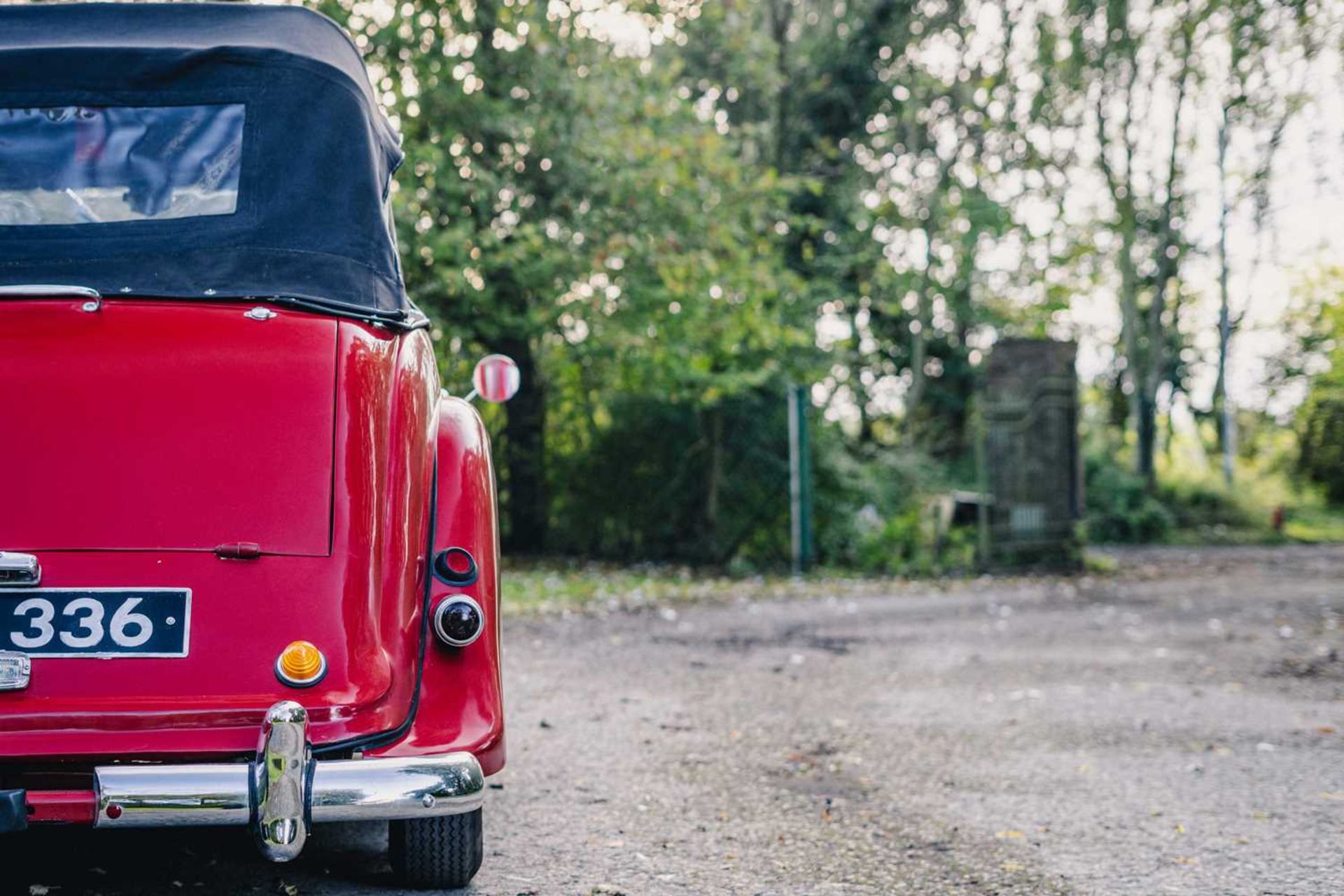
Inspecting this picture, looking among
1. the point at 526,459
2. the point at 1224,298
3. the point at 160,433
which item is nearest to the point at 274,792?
the point at 160,433

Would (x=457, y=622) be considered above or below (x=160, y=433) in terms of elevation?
below

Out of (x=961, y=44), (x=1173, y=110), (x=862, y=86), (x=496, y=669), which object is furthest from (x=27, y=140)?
(x=1173, y=110)

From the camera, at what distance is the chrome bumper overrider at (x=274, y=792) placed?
8.69 ft

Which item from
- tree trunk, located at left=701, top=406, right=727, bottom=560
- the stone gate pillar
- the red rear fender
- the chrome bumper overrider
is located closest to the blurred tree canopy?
tree trunk, located at left=701, top=406, right=727, bottom=560

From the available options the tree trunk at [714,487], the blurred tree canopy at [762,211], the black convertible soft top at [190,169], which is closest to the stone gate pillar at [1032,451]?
the blurred tree canopy at [762,211]

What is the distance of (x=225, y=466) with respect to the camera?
3117 millimetres

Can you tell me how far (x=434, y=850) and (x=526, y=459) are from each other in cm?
1219

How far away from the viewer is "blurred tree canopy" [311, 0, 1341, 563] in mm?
12703

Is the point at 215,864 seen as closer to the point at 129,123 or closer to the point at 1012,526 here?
the point at 129,123

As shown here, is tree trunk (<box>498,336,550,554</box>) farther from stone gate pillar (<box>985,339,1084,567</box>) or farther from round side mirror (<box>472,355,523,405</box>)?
round side mirror (<box>472,355,523,405</box>)

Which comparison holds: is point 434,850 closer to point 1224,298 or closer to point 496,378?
point 496,378

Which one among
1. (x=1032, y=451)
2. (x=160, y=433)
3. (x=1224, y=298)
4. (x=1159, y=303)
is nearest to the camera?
(x=160, y=433)

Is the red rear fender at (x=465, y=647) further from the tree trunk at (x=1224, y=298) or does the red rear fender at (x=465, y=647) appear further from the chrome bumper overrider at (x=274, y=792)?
the tree trunk at (x=1224, y=298)

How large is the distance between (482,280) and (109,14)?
860 cm
